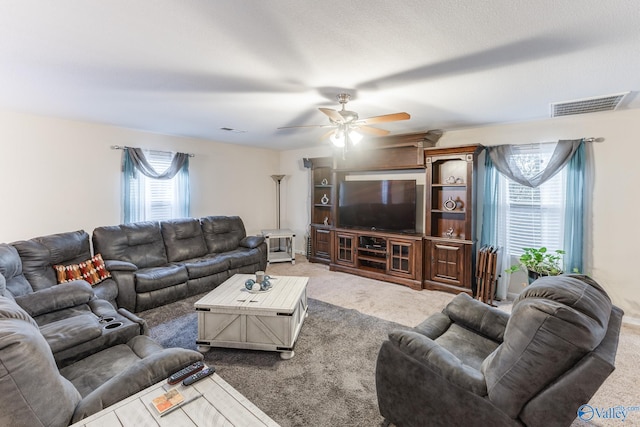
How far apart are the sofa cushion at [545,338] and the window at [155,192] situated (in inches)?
194

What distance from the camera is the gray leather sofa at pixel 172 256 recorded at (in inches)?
137

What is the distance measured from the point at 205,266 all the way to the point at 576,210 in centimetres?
476

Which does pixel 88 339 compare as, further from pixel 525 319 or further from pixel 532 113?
pixel 532 113

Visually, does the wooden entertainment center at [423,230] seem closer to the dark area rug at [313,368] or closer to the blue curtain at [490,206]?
the blue curtain at [490,206]

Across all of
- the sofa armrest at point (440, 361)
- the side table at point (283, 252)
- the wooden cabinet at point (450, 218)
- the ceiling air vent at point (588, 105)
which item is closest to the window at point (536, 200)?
the wooden cabinet at point (450, 218)

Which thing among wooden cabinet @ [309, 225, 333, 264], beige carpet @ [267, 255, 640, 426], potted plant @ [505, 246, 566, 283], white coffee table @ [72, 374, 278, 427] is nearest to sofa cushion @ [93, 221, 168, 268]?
beige carpet @ [267, 255, 640, 426]

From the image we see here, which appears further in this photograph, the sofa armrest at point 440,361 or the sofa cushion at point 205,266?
the sofa cushion at point 205,266

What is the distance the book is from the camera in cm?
118

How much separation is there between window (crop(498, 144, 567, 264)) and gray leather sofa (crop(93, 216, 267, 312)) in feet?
12.4

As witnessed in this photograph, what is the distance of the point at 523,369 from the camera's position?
1247 mm

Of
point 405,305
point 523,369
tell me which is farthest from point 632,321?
point 523,369

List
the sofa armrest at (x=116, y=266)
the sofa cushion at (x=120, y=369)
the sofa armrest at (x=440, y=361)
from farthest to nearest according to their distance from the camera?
the sofa armrest at (x=116, y=266) → the sofa armrest at (x=440, y=361) → the sofa cushion at (x=120, y=369)

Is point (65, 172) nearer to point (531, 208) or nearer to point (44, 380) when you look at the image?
point (44, 380)

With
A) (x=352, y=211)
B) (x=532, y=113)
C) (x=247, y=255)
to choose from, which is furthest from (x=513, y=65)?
(x=247, y=255)
